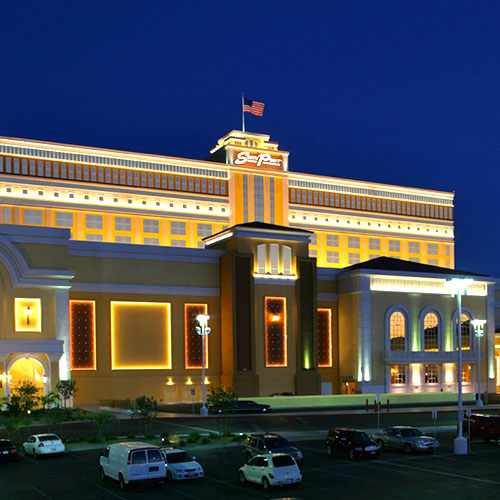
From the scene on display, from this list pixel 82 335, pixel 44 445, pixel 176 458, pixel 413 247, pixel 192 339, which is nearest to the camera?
pixel 176 458

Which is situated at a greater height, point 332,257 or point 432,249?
point 432,249

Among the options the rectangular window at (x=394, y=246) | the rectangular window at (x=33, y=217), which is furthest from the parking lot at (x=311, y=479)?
the rectangular window at (x=394, y=246)

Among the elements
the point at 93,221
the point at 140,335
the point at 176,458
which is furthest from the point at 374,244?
the point at 176,458

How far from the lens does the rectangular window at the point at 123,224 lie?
307ft

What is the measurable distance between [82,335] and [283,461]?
1642 inches

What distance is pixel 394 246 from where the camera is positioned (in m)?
112

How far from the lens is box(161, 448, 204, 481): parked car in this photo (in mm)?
30016

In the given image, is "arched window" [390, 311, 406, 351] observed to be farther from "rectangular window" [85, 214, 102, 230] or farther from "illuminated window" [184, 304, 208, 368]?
"rectangular window" [85, 214, 102, 230]

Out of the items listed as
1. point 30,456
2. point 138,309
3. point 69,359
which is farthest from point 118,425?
point 138,309

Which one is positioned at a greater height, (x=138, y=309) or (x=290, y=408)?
(x=138, y=309)

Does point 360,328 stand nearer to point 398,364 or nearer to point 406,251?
point 398,364

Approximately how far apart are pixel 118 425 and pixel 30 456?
10742 mm

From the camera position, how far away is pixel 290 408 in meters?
63.6

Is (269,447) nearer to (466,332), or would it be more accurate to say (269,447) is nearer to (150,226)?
(466,332)
